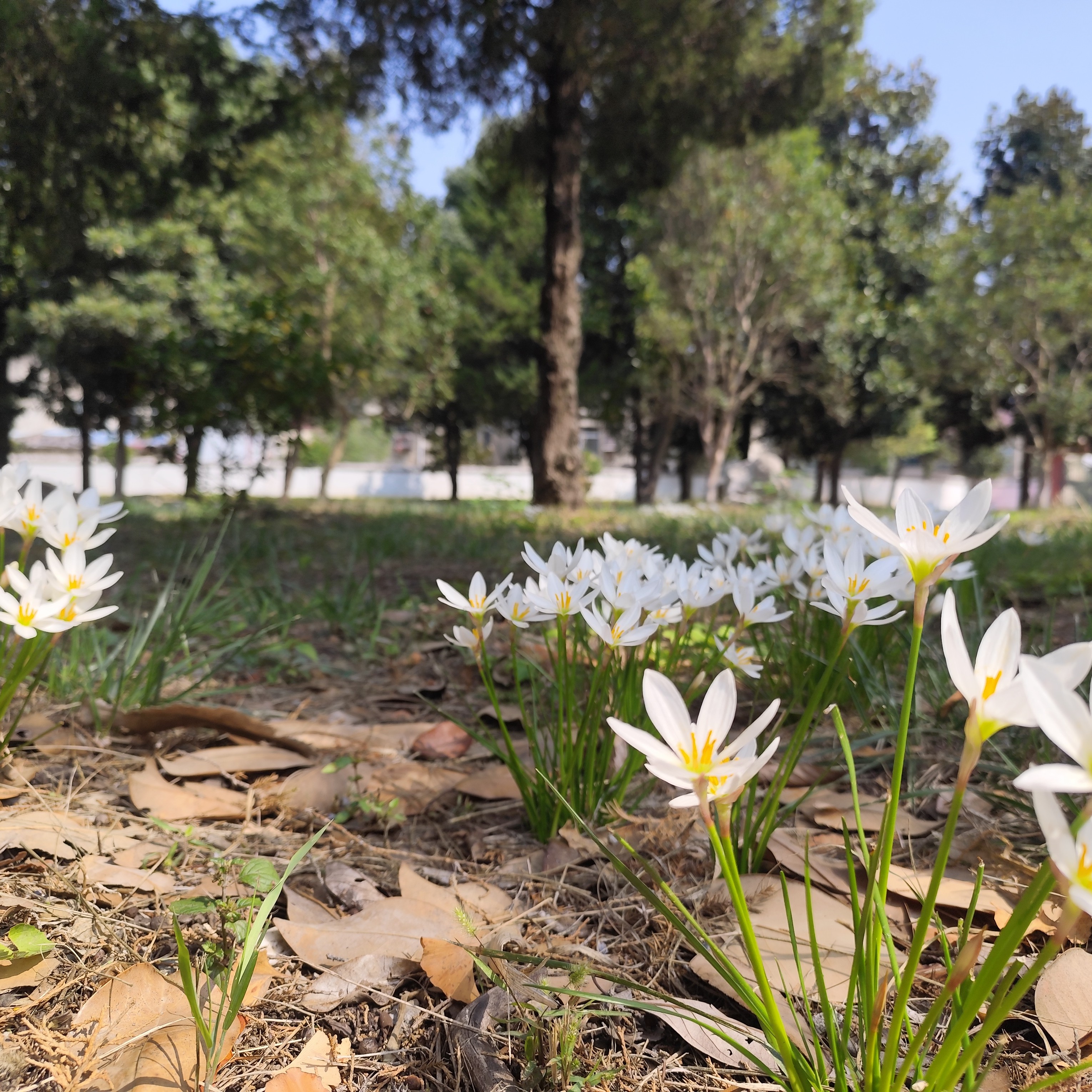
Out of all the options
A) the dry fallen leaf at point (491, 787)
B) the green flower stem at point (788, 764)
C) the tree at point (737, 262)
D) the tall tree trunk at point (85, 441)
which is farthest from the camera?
the tall tree trunk at point (85, 441)

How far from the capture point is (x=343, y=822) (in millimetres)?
1422

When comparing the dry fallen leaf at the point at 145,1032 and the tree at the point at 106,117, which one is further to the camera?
the tree at the point at 106,117

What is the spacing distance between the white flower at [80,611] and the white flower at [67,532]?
11cm

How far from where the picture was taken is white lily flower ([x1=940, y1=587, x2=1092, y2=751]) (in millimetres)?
568

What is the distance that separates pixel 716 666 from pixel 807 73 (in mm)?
8859

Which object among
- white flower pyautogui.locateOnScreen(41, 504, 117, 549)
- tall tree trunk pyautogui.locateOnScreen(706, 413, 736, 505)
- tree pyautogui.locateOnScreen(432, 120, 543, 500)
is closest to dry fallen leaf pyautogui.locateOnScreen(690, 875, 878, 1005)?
white flower pyautogui.locateOnScreen(41, 504, 117, 549)

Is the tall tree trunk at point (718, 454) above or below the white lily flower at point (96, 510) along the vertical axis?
above

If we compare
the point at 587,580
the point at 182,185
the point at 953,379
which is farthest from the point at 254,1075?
the point at 953,379

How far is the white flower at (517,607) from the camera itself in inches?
43.3

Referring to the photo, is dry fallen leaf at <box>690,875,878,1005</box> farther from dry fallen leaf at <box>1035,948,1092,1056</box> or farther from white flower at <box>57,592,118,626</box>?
white flower at <box>57,592,118,626</box>

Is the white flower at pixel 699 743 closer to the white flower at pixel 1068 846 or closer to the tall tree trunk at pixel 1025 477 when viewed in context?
the white flower at pixel 1068 846

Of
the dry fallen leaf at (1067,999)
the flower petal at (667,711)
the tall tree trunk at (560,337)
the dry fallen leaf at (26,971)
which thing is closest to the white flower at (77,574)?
the dry fallen leaf at (26,971)

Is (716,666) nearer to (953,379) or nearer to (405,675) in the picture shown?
(405,675)

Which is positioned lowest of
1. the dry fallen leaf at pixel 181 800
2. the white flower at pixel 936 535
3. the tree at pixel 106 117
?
the dry fallen leaf at pixel 181 800
